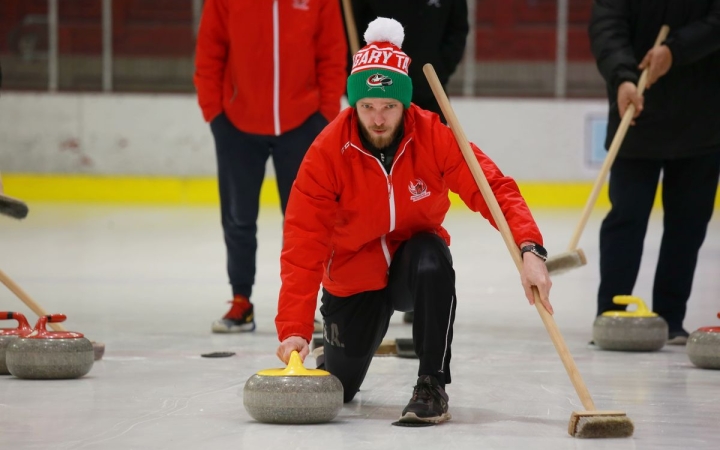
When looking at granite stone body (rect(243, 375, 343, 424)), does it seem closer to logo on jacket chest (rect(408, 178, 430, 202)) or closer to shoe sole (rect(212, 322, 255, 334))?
logo on jacket chest (rect(408, 178, 430, 202))

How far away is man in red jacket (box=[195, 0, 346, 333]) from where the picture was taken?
521cm

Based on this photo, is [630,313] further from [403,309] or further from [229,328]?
[229,328]

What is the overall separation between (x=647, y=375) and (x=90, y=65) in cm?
917

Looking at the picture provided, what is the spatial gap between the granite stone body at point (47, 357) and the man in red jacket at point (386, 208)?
882 millimetres

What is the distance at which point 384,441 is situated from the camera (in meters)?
3.03

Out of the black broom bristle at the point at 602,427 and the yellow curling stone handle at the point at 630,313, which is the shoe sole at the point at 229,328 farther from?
the black broom bristle at the point at 602,427

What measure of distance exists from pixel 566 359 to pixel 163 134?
9.34m

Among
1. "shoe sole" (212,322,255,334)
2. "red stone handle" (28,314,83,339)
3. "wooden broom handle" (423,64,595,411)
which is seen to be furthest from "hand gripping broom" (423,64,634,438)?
"shoe sole" (212,322,255,334)

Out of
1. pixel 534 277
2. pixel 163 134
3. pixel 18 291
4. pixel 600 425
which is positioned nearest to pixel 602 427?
pixel 600 425

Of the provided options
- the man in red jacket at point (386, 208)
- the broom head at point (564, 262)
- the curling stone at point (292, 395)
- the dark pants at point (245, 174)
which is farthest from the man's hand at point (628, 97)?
the curling stone at point (292, 395)

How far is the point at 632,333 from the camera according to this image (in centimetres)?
456

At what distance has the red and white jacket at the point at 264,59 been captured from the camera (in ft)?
17.1

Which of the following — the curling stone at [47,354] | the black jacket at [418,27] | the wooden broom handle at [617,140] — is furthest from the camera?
the black jacket at [418,27]

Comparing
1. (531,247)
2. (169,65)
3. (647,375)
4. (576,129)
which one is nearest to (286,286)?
(531,247)
